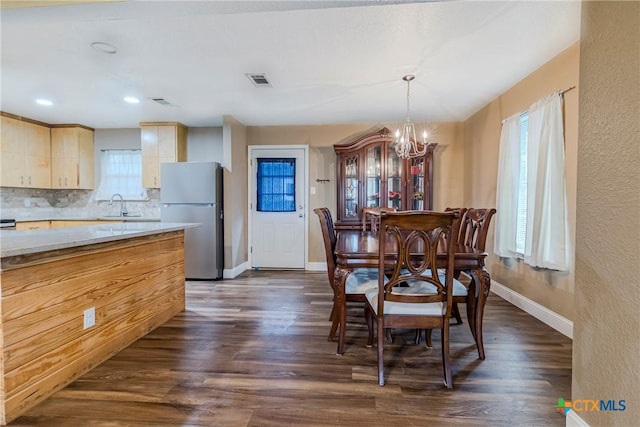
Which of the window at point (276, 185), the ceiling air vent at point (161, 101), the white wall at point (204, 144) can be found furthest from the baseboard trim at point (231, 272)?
the ceiling air vent at point (161, 101)

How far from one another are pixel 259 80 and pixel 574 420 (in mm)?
3337

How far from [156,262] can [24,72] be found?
2.25 metres

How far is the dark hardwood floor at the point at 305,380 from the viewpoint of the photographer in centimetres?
154

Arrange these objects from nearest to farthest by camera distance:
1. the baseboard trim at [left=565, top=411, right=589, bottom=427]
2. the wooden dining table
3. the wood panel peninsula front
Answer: the baseboard trim at [left=565, top=411, right=589, bottom=427] < the wood panel peninsula front < the wooden dining table

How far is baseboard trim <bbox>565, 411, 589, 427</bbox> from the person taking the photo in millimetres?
1315

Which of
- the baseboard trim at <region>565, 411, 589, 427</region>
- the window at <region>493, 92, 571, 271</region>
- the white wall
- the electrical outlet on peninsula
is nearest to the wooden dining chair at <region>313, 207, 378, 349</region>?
the baseboard trim at <region>565, 411, 589, 427</region>

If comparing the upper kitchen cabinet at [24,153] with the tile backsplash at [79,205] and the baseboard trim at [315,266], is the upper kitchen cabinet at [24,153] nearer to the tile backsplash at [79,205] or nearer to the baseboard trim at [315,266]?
the tile backsplash at [79,205]

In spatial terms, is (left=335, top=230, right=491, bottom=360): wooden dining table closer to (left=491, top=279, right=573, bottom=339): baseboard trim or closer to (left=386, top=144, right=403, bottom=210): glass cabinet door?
(left=491, top=279, right=573, bottom=339): baseboard trim

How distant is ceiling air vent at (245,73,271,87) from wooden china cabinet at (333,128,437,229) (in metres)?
1.52

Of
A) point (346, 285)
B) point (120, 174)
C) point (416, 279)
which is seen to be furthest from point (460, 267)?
point (120, 174)

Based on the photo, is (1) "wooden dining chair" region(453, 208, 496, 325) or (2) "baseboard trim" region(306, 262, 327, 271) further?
(2) "baseboard trim" region(306, 262, 327, 271)

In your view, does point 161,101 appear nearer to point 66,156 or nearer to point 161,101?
point 161,101

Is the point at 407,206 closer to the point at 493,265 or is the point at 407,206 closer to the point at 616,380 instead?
the point at 493,265

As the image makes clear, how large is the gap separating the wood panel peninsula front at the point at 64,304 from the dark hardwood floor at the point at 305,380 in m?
0.10
